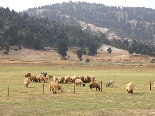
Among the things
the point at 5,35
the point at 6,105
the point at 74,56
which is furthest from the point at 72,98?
the point at 5,35

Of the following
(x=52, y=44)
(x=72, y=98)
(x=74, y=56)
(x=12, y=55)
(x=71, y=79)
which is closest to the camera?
(x=72, y=98)

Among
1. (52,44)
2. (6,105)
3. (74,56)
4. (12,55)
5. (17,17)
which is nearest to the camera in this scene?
(6,105)

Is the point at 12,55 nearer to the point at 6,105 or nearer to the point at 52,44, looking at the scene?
the point at 52,44

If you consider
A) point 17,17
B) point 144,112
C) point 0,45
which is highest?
point 17,17

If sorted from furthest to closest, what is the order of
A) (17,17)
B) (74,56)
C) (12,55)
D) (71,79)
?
1. (17,17)
2. (74,56)
3. (12,55)
4. (71,79)

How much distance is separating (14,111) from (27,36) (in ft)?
474

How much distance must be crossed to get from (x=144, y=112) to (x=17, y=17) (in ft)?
608

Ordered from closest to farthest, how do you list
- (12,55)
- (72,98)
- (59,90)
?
Result: 1. (72,98)
2. (59,90)
3. (12,55)

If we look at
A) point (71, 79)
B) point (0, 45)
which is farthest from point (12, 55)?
point (71, 79)

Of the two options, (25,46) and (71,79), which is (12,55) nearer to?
(25,46)

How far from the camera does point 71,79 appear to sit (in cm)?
3969

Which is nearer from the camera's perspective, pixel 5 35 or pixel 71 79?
pixel 71 79

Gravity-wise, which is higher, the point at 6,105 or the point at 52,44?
the point at 52,44

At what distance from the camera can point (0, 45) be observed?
450 ft
